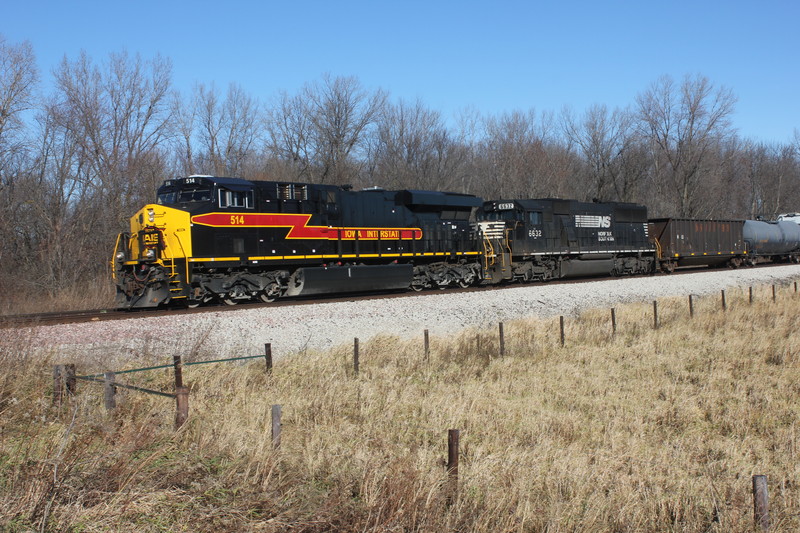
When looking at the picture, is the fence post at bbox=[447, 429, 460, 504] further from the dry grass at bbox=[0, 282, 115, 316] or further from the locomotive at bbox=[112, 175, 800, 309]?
the dry grass at bbox=[0, 282, 115, 316]

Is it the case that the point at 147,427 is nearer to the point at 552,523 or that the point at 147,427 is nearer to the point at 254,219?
the point at 552,523

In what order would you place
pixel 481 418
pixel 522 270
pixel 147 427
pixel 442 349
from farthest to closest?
pixel 522 270, pixel 442 349, pixel 481 418, pixel 147 427

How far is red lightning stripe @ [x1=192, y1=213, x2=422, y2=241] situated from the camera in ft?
54.1

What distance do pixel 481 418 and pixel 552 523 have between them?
3476mm

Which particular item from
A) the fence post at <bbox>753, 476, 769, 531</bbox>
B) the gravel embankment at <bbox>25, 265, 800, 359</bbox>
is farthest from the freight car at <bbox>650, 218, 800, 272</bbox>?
the fence post at <bbox>753, 476, 769, 531</bbox>

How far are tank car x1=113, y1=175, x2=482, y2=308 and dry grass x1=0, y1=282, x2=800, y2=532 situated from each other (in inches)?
231

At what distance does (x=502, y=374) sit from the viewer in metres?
11.4

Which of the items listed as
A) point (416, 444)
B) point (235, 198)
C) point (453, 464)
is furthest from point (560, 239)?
point (453, 464)

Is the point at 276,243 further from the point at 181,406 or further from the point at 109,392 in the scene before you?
the point at 181,406

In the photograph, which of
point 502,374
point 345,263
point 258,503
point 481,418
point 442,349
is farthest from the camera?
point 345,263

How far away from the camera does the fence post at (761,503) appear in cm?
505

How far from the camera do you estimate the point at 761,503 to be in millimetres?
5172

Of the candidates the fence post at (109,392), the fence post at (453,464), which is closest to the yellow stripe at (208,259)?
the fence post at (109,392)

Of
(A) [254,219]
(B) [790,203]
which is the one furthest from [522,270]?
(B) [790,203]
